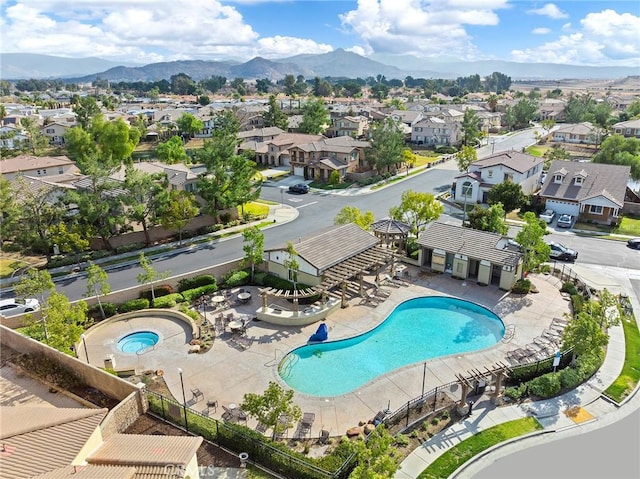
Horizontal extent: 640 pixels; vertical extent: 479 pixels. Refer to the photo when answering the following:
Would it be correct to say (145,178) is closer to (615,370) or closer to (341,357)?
(341,357)

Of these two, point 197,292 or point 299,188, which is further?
point 299,188

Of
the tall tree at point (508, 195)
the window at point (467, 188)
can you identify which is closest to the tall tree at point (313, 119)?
the window at point (467, 188)

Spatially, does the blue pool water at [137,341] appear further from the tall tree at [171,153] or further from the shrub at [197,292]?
the tall tree at [171,153]

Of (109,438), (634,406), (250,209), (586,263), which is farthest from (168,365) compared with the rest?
(586,263)

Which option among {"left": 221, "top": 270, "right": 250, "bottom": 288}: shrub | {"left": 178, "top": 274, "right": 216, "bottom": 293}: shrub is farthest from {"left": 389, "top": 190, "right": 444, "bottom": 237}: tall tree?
{"left": 178, "top": 274, "right": 216, "bottom": 293}: shrub

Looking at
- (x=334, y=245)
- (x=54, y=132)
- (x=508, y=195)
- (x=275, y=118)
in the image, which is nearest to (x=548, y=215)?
(x=508, y=195)

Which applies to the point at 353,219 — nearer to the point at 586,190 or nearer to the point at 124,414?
the point at 124,414
